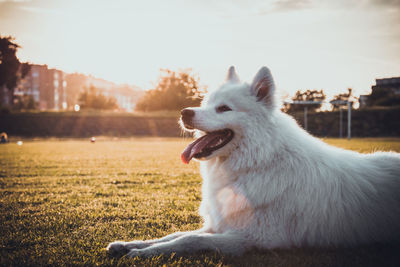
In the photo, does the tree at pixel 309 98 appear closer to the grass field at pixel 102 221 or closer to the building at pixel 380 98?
the building at pixel 380 98

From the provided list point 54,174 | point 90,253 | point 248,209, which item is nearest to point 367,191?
point 248,209

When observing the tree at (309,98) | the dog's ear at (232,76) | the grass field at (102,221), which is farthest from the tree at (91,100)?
the dog's ear at (232,76)

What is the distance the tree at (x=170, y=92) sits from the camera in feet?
182

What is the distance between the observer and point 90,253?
2.52m

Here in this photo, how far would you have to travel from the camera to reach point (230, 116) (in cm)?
283

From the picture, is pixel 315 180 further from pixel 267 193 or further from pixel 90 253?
pixel 90 253

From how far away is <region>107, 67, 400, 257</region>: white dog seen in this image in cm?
255

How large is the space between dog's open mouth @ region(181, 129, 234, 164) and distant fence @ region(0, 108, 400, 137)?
3242cm

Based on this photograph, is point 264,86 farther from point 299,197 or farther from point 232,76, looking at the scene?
point 299,197

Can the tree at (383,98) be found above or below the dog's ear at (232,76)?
above

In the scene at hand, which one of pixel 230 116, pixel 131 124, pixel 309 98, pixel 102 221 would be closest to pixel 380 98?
pixel 309 98

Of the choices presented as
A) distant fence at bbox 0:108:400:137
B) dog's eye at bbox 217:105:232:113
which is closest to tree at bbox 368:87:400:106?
distant fence at bbox 0:108:400:137

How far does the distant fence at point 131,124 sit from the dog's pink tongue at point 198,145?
32413 millimetres

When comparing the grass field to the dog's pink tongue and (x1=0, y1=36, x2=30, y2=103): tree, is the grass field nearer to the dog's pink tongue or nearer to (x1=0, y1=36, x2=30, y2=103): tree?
the dog's pink tongue
